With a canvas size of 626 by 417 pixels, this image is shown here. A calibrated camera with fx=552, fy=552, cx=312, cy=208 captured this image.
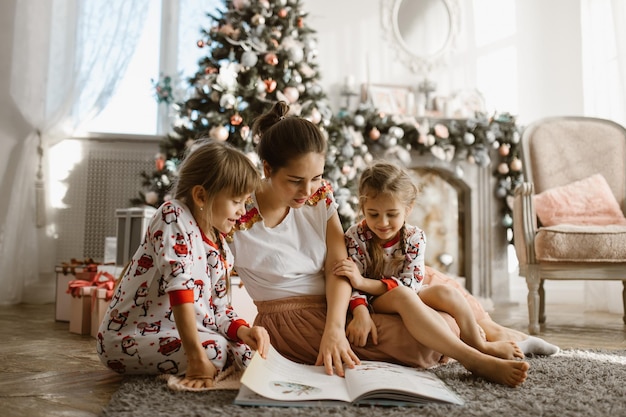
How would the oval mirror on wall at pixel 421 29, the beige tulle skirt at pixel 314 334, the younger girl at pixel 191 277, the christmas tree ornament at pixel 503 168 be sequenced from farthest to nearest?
the oval mirror on wall at pixel 421 29, the christmas tree ornament at pixel 503 168, the beige tulle skirt at pixel 314 334, the younger girl at pixel 191 277

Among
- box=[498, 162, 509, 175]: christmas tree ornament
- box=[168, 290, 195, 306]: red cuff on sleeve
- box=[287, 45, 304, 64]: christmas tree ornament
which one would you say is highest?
box=[287, 45, 304, 64]: christmas tree ornament

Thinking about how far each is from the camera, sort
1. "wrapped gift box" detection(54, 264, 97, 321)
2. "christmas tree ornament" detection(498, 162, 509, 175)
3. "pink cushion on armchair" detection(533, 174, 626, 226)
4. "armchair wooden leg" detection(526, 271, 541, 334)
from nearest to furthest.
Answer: "armchair wooden leg" detection(526, 271, 541, 334), "wrapped gift box" detection(54, 264, 97, 321), "pink cushion on armchair" detection(533, 174, 626, 226), "christmas tree ornament" detection(498, 162, 509, 175)

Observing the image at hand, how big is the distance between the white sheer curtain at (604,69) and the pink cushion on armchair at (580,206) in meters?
0.73

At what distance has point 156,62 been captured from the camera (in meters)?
3.90

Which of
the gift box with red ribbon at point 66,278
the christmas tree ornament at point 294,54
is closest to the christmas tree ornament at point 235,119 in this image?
the christmas tree ornament at point 294,54

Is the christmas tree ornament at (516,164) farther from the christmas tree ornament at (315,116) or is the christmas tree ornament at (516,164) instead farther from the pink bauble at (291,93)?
the pink bauble at (291,93)

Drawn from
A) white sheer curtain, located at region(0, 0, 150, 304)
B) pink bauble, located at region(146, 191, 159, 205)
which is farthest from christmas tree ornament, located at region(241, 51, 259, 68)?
white sheer curtain, located at region(0, 0, 150, 304)

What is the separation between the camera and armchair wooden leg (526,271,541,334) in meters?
2.32

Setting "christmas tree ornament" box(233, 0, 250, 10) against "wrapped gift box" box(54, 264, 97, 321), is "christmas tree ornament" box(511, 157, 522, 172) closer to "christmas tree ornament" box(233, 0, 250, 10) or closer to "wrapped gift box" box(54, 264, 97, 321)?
"christmas tree ornament" box(233, 0, 250, 10)

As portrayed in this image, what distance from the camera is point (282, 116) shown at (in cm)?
140

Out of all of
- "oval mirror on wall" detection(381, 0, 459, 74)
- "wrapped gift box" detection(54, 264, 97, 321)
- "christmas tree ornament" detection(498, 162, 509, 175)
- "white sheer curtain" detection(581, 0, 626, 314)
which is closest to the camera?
"wrapped gift box" detection(54, 264, 97, 321)

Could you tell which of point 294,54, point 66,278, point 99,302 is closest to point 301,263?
point 99,302

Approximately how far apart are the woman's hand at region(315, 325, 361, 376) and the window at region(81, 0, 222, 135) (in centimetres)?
295

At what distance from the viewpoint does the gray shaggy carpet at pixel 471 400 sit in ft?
2.99
